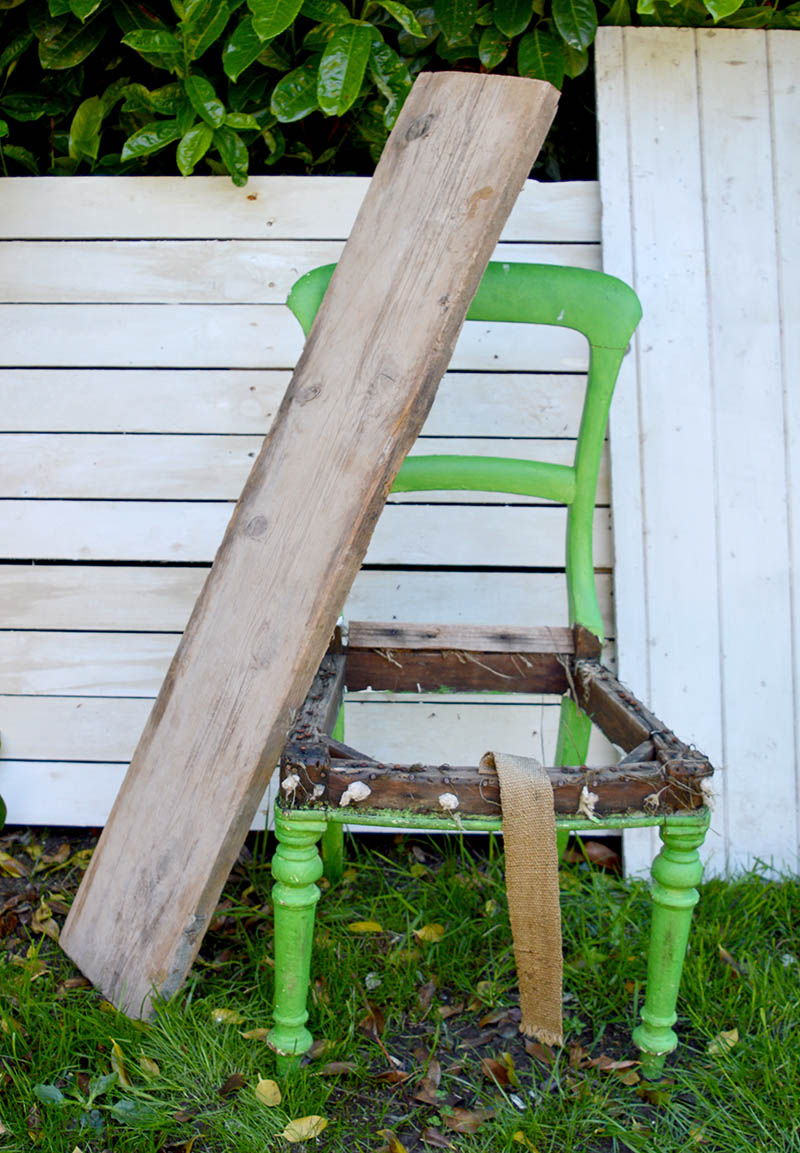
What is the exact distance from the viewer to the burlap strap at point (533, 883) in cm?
108

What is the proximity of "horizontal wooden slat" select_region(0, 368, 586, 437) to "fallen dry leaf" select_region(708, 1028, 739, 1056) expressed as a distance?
1.10 metres

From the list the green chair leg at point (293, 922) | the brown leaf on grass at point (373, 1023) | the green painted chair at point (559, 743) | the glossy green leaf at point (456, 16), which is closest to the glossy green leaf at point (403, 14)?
the glossy green leaf at point (456, 16)

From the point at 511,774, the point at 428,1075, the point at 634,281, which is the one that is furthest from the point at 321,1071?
the point at 634,281

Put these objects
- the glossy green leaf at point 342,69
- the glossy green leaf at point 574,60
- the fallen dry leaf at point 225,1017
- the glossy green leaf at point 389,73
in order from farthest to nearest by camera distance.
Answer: the glossy green leaf at point 574,60 < the glossy green leaf at point 389,73 < the glossy green leaf at point 342,69 < the fallen dry leaf at point 225,1017

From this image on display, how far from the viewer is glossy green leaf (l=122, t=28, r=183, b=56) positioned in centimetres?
166

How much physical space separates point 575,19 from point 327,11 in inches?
18.6

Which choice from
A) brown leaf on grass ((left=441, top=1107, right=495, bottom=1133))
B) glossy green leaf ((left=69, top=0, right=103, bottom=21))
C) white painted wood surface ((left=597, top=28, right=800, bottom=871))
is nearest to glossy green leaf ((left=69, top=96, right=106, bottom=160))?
glossy green leaf ((left=69, top=0, right=103, bottom=21))

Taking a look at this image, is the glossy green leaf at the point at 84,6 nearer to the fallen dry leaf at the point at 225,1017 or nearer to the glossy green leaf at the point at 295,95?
the glossy green leaf at the point at 295,95

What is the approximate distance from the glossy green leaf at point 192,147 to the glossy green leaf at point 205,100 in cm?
2

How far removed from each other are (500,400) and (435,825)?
1.01 m

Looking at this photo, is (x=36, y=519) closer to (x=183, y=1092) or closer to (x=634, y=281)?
(x=183, y=1092)

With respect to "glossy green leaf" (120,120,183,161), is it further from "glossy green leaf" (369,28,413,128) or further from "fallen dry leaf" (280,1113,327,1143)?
"fallen dry leaf" (280,1113,327,1143)

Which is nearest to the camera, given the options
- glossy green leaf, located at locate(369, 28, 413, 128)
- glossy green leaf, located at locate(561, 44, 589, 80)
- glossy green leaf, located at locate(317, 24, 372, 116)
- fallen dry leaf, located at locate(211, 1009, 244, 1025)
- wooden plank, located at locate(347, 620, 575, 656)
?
fallen dry leaf, located at locate(211, 1009, 244, 1025)

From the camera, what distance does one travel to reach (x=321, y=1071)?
1230 millimetres
